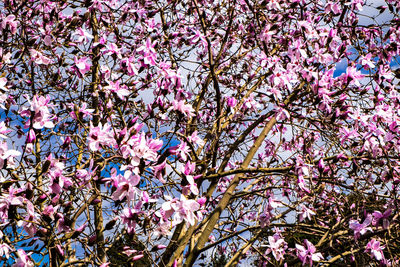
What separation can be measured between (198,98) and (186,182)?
3.08m

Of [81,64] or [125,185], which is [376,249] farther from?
[81,64]

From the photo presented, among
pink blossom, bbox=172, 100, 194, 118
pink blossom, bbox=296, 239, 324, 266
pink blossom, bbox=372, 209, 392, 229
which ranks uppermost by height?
pink blossom, bbox=172, 100, 194, 118

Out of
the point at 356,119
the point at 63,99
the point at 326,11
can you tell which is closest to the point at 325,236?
the point at 356,119

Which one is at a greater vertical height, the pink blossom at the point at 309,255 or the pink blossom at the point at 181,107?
the pink blossom at the point at 181,107

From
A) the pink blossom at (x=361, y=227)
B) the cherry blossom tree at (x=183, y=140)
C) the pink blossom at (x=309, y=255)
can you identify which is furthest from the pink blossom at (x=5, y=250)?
the pink blossom at (x=361, y=227)

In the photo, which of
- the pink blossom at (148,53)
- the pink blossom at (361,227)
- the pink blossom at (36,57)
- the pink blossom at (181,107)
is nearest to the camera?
the pink blossom at (181,107)

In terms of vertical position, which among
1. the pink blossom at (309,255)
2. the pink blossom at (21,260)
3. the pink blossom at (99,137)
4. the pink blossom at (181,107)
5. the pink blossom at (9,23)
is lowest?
the pink blossom at (309,255)

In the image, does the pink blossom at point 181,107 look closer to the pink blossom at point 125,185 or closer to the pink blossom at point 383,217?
the pink blossom at point 125,185

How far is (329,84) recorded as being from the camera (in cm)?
335

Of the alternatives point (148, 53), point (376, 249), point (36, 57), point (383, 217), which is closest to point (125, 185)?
point (148, 53)

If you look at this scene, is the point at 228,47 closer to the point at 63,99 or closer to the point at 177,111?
the point at 63,99

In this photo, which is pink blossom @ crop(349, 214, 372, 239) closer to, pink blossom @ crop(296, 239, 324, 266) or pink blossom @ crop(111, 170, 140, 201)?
pink blossom @ crop(296, 239, 324, 266)

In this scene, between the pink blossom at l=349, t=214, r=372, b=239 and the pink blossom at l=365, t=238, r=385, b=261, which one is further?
the pink blossom at l=365, t=238, r=385, b=261

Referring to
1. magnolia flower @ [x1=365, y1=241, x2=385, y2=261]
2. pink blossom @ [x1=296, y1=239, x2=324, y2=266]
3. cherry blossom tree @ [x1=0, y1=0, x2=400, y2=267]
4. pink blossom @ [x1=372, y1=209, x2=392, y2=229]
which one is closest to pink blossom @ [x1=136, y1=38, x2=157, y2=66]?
cherry blossom tree @ [x1=0, y1=0, x2=400, y2=267]
